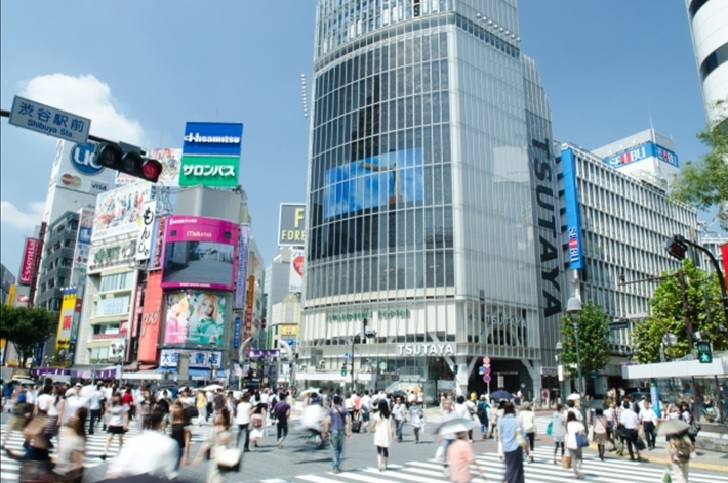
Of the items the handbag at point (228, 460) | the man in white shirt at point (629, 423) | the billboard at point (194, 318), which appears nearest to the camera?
the handbag at point (228, 460)

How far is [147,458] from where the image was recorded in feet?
20.2

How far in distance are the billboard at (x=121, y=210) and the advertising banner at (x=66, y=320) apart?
917 centimetres

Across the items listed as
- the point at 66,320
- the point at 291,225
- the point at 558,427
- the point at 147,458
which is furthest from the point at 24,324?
the point at 147,458

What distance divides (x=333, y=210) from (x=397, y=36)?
20.0 m

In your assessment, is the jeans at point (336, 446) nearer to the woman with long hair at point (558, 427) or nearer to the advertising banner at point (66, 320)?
the woman with long hair at point (558, 427)

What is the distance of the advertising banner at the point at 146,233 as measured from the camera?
67375 millimetres

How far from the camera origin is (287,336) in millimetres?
121125

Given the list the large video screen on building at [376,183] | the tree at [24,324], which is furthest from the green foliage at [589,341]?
the tree at [24,324]

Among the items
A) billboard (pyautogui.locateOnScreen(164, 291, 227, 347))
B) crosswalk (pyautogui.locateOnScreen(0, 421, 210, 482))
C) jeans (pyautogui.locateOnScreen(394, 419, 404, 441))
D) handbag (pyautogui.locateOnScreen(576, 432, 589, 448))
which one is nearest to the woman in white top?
handbag (pyautogui.locateOnScreen(576, 432, 589, 448))

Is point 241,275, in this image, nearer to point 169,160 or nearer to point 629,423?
point 169,160

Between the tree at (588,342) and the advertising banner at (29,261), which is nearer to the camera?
the tree at (588,342)

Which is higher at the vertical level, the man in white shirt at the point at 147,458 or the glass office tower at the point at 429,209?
the glass office tower at the point at 429,209

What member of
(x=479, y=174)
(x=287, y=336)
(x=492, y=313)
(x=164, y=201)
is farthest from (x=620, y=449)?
(x=287, y=336)

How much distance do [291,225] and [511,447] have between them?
96.0 m
